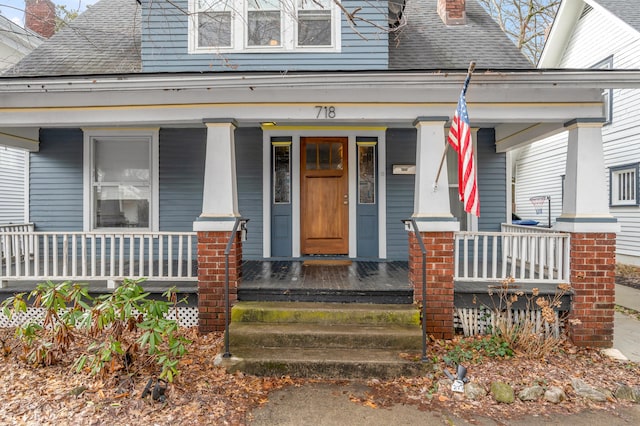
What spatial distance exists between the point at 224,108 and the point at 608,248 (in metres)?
4.65

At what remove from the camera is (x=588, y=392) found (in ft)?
10.4

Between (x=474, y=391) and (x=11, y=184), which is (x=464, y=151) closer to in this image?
(x=474, y=391)

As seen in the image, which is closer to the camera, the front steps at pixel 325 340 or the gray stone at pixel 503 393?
the gray stone at pixel 503 393

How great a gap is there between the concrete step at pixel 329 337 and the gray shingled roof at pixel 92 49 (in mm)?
4686

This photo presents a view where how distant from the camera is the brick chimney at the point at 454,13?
700cm

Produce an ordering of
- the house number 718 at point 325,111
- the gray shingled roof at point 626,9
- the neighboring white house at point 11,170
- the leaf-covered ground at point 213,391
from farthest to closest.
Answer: the neighboring white house at point 11,170 → the gray shingled roof at point 626,9 → the house number 718 at point 325,111 → the leaf-covered ground at point 213,391

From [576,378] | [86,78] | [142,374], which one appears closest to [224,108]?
[86,78]

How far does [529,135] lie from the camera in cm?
514

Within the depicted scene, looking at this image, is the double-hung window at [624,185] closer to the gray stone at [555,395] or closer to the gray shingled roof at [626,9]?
the gray shingled roof at [626,9]

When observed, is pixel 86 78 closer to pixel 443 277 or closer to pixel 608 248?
pixel 443 277

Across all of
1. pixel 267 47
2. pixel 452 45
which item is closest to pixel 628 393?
pixel 452 45

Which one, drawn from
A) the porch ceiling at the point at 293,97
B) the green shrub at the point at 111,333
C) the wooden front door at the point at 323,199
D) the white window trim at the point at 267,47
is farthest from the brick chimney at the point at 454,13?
the green shrub at the point at 111,333

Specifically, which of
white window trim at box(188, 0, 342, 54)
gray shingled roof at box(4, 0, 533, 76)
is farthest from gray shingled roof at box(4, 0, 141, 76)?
white window trim at box(188, 0, 342, 54)

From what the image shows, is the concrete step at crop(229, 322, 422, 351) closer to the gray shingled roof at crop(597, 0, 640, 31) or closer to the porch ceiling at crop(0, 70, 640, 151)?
the porch ceiling at crop(0, 70, 640, 151)
